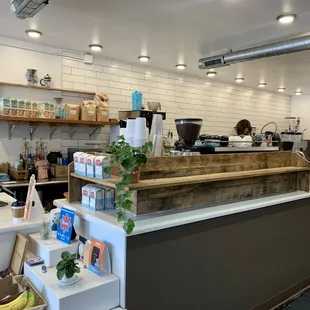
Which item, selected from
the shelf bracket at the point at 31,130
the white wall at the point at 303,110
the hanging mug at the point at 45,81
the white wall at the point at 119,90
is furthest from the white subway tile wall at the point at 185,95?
the shelf bracket at the point at 31,130

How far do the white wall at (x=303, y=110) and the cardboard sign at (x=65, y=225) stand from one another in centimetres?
752

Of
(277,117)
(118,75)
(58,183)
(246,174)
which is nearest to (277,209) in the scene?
(246,174)

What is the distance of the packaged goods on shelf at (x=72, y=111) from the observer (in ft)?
13.6

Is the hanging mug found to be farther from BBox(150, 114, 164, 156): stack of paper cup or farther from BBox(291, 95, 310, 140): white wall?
BBox(291, 95, 310, 140): white wall

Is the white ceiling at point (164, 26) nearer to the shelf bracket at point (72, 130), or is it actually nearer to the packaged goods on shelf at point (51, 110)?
the packaged goods on shelf at point (51, 110)

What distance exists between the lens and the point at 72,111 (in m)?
4.17

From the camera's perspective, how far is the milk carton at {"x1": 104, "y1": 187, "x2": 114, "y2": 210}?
82.8 inches

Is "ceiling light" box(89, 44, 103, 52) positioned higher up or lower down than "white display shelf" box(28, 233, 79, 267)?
higher up

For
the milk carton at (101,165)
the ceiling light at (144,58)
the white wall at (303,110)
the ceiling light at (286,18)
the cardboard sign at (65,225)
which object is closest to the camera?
the milk carton at (101,165)

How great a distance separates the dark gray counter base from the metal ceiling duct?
173 centimetres

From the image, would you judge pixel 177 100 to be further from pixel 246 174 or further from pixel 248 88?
pixel 246 174

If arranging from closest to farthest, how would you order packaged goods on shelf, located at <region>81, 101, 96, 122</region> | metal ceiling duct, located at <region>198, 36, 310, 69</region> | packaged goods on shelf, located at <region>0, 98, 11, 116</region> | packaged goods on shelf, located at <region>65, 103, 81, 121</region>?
metal ceiling duct, located at <region>198, 36, 310, 69</region>
packaged goods on shelf, located at <region>0, 98, 11, 116</region>
packaged goods on shelf, located at <region>65, 103, 81, 121</region>
packaged goods on shelf, located at <region>81, 101, 96, 122</region>

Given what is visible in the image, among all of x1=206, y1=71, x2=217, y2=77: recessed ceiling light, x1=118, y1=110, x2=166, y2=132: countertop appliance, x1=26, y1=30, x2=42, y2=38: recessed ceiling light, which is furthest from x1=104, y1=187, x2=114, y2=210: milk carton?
x1=206, y1=71, x2=217, y2=77: recessed ceiling light

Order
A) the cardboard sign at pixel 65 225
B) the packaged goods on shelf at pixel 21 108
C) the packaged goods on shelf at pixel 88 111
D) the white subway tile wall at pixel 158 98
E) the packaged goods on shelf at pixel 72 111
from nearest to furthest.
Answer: the cardboard sign at pixel 65 225 → the packaged goods on shelf at pixel 21 108 → the packaged goods on shelf at pixel 72 111 → the packaged goods on shelf at pixel 88 111 → the white subway tile wall at pixel 158 98
